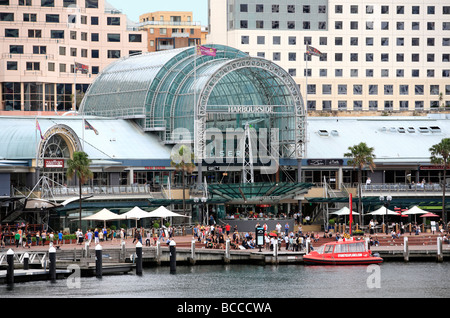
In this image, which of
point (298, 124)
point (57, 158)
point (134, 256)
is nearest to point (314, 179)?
point (298, 124)

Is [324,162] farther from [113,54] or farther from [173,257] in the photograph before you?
[113,54]

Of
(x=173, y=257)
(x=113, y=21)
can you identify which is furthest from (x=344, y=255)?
(x=113, y=21)

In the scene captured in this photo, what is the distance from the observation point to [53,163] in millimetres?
118875

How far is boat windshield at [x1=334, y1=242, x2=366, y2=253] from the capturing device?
10050cm

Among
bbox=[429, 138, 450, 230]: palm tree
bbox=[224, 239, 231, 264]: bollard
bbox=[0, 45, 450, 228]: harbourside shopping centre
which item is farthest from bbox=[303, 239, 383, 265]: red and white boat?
bbox=[429, 138, 450, 230]: palm tree

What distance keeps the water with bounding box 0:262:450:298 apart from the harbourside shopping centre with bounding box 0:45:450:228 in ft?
82.8

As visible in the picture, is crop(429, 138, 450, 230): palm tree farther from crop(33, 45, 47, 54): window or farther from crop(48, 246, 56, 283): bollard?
crop(33, 45, 47, 54): window

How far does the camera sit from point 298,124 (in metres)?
134

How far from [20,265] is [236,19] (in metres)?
96.5

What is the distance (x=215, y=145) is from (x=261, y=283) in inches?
1789

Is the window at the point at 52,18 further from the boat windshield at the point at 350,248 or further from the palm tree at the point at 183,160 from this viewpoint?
the boat windshield at the point at 350,248

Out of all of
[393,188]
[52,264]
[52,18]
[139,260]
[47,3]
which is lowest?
[52,264]

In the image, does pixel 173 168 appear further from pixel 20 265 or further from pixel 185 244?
pixel 20 265

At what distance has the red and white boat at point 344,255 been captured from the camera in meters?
100
